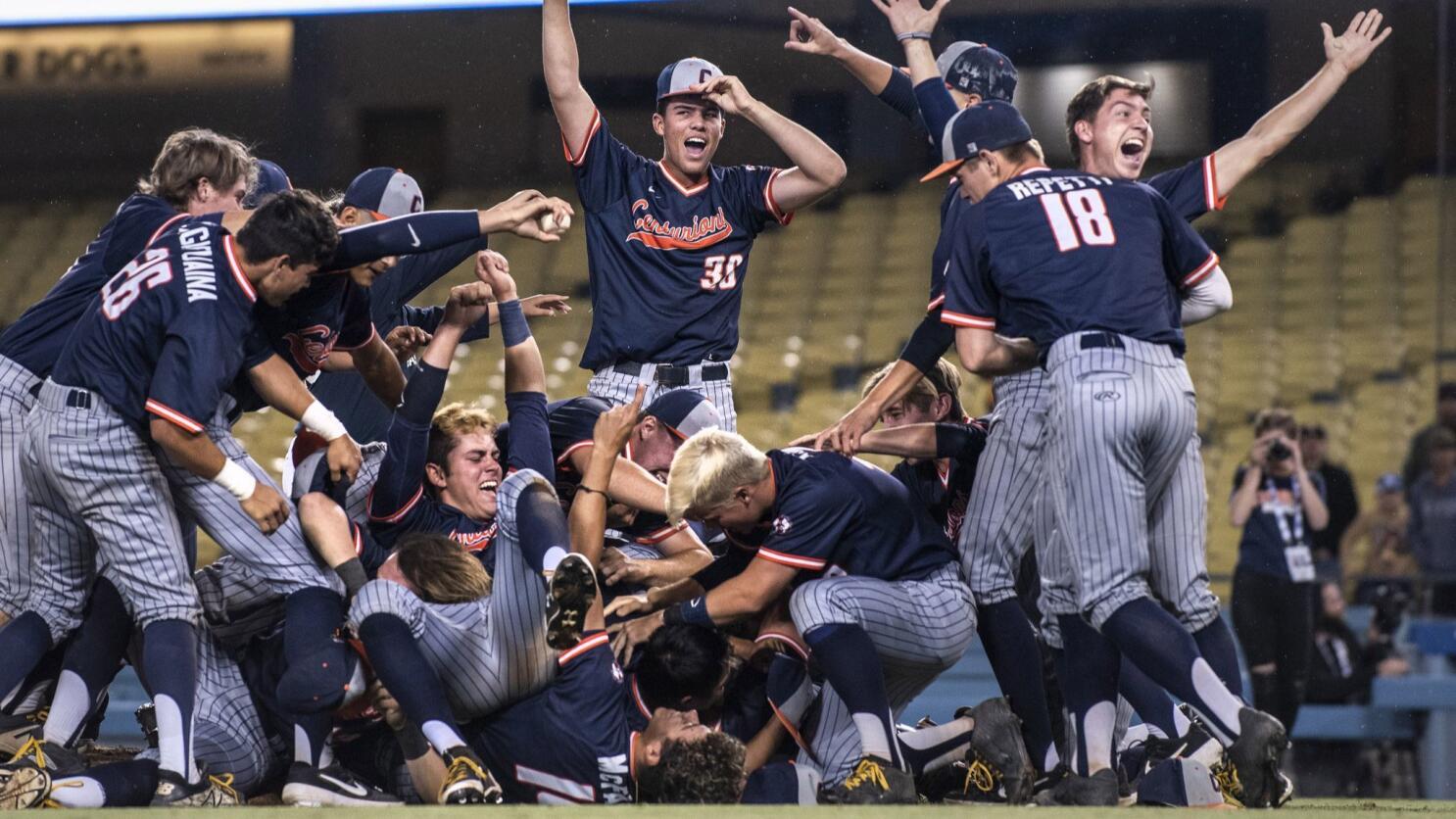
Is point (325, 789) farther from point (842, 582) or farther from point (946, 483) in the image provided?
point (946, 483)

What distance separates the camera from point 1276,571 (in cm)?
681

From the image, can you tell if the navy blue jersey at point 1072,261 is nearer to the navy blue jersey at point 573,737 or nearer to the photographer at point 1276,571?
the navy blue jersey at point 573,737

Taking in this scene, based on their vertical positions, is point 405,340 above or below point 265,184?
below

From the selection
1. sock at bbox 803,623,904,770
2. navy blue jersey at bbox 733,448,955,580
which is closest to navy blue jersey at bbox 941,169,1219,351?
navy blue jersey at bbox 733,448,955,580

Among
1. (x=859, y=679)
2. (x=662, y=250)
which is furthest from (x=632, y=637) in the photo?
(x=662, y=250)

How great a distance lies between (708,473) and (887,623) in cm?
56

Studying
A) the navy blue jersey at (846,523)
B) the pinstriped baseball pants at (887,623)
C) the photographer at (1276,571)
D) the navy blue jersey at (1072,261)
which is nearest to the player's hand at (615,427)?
the navy blue jersey at (846,523)

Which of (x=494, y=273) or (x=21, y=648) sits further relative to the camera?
(x=494, y=273)

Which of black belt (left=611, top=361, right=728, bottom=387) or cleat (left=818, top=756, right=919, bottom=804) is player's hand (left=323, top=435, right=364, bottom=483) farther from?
cleat (left=818, top=756, right=919, bottom=804)

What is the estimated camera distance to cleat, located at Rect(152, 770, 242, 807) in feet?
11.0

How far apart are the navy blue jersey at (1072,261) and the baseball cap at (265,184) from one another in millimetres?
2224

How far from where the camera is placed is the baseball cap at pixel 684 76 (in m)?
4.65

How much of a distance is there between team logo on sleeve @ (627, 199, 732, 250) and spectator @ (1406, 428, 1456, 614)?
5008 millimetres

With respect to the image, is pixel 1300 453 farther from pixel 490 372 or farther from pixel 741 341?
pixel 490 372
